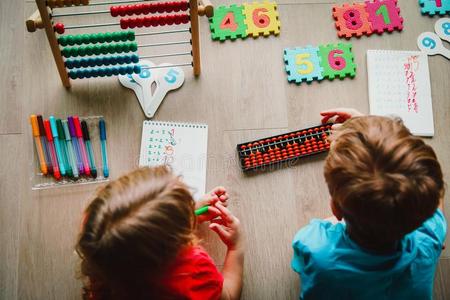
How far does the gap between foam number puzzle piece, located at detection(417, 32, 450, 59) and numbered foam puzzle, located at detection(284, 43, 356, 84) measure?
0.22m

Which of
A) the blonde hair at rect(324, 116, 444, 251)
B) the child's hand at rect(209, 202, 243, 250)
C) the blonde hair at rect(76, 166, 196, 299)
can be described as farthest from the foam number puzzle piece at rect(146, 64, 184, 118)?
the blonde hair at rect(324, 116, 444, 251)

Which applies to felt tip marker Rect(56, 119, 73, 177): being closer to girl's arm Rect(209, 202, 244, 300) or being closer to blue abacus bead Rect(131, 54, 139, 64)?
blue abacus bead Rect(131, 54, 139, 64)

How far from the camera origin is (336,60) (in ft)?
4.05

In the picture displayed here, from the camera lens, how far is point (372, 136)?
712mm

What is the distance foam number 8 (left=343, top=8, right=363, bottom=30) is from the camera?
1.27 meters

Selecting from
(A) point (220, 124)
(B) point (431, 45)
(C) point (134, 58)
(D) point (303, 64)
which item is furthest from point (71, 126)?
(B) point (431, 45)

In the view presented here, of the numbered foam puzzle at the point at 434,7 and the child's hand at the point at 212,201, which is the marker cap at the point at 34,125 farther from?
the numbered foam puzzle at the point at 434,7

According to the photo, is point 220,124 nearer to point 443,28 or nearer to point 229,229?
point 229,229

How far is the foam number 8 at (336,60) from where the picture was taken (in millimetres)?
1228

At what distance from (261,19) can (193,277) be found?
2.61 feet

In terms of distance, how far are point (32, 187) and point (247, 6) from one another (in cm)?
79

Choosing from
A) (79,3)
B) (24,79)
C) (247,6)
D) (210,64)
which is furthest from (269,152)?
(24,79)

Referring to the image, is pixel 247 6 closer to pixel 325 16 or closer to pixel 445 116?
pixel 325 16

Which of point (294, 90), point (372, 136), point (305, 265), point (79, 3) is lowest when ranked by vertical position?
point (305, 265)
